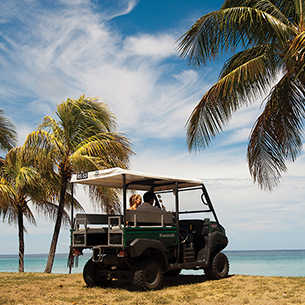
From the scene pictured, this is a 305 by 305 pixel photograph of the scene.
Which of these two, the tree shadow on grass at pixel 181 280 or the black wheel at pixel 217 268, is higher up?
the black wheel at pixel 217 268

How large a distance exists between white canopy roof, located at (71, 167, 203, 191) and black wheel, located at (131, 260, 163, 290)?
1.75m

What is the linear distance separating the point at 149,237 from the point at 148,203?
3.35ft

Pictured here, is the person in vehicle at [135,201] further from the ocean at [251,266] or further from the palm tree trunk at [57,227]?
the ocean at [251,266]

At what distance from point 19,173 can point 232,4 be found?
9.30m

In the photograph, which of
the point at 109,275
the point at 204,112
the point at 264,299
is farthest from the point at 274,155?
the point at 109,275

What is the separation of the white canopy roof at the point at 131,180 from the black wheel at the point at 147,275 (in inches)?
68.8

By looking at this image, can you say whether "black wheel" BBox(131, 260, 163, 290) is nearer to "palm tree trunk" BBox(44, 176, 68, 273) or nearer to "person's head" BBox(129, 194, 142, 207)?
"person's head" BBox(129, 194, 142, 207)

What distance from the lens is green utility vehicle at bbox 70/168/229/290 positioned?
7379 millimetres

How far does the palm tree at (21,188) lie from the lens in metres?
13.9

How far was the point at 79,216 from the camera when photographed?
812 cm

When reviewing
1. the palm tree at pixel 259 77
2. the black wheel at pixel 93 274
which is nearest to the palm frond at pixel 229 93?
the palm tree at pixel 259 77

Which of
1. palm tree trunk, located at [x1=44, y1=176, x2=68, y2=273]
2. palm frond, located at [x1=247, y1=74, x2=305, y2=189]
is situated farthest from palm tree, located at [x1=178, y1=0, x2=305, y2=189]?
palm tree trunk, located at [x1=44, y1=176, x2=68, y2=273]

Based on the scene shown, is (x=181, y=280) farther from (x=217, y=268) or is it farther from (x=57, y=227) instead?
(x=57, y=227)

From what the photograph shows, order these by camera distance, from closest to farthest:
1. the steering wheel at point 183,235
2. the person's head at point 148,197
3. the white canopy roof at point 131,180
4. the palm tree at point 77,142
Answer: the white canopy roof at point 131,180 → the steering wheel at point 183,235 → the person's head at point 148,197 → the palm tree at point 77,142
